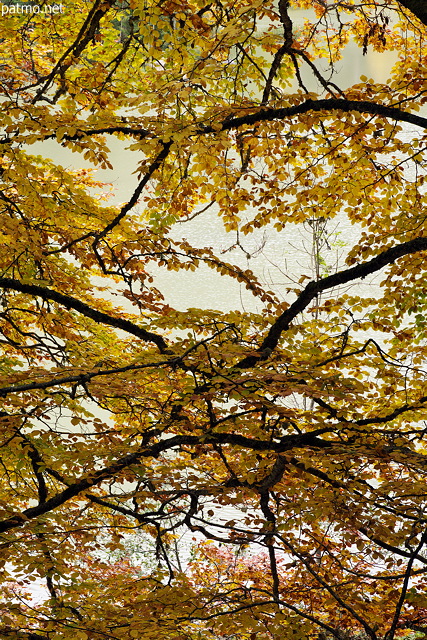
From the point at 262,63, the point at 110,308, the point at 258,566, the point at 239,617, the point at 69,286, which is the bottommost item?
the point at 239,617

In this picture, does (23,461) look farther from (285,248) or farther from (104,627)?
(285,248)

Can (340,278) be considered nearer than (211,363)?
No

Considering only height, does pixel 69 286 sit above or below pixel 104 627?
above

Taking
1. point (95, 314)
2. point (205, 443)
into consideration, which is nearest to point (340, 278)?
point (205, 443)

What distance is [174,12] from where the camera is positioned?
5008mm

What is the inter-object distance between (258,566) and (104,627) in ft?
15.9

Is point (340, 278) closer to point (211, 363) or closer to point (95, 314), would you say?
point (211, 363)

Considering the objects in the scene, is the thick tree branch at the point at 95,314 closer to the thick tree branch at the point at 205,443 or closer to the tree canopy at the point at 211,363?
the tree canopy at the point at 211,363

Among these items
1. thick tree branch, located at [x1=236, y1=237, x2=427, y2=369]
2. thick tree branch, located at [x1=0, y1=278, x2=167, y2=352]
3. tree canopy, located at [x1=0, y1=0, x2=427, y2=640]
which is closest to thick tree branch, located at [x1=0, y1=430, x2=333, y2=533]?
tree canopy, located at [x1=0, y1=0, x2=427, y2=640]

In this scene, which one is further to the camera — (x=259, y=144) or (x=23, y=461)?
(x=259, y=144)

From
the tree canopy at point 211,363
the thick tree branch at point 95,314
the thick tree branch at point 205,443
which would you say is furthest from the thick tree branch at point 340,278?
the thick tree branch at point 95,314

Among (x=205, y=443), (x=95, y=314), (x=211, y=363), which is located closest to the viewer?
(x=211, y=363)

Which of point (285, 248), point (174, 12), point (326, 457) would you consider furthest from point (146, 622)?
point (285, 248)

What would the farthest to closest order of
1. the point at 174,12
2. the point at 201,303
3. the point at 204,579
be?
the point at 201,303 → the point at 204,579 → the point at 174,12
